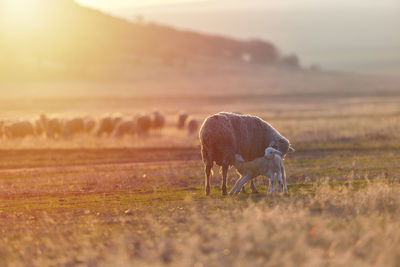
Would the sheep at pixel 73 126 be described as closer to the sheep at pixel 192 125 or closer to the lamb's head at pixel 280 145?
the sheep at pixel 192 125

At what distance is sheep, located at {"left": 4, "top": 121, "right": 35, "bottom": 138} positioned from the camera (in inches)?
1190

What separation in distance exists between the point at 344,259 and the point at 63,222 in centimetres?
595

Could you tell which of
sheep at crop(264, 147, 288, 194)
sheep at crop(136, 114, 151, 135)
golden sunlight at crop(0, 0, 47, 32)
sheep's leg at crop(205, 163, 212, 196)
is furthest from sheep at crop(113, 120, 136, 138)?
golden sunlight at crop(0, 0, 47, 32)

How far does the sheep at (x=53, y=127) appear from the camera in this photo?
31422 millimetres

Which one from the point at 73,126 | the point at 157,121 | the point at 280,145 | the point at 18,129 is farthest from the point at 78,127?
the point at 280,145

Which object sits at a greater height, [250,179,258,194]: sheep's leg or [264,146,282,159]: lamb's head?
[264,146,282,159]: lamb's head

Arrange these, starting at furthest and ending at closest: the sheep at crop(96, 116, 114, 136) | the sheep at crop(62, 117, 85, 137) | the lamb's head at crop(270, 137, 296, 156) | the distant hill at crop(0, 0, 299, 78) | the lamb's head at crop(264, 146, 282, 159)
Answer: the distant hill at crop(0, 0, 299, 78), the sheep at crop(96, 116, 114, 136), the sheep at crop(62, 117, 85, 137), the lamb's head at crop(270, 137, 296, 156), the lamb's head at crop(264, 146, 282, 159)

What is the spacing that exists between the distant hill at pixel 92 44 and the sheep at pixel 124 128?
191 ft

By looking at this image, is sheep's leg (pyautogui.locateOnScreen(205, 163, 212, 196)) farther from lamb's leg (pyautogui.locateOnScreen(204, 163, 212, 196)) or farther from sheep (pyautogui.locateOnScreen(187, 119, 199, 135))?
sheep (pyautogui.locateOnScreen(187, 119, 199, 135))

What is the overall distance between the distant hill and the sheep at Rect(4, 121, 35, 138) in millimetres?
56688

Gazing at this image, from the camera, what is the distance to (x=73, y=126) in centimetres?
3177

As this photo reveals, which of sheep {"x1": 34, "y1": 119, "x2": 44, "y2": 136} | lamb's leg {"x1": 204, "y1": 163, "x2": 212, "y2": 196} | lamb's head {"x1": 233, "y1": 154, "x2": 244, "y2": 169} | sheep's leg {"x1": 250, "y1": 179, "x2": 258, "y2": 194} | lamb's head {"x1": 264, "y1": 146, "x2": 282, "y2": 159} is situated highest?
lamb's head {"x1": 264, "y1": 146, "x2": 282, "y2": 159}

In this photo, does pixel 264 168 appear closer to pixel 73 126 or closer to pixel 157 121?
pixel 73 126

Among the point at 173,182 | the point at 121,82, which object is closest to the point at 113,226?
the point at 173,182
